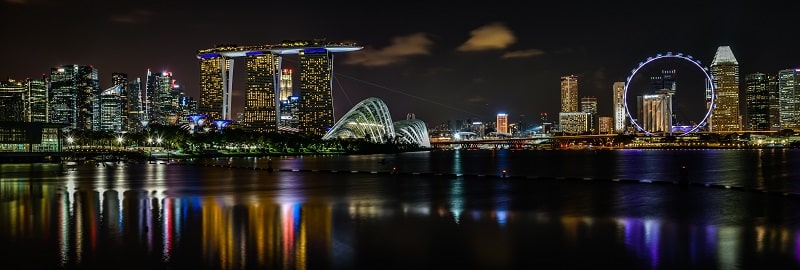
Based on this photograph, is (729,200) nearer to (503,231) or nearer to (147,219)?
(503,231)

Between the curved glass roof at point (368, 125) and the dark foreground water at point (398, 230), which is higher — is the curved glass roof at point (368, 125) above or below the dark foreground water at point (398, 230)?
above

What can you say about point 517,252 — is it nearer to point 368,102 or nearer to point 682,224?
point 682,224

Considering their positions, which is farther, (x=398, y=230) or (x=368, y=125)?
(x=368, y=125)

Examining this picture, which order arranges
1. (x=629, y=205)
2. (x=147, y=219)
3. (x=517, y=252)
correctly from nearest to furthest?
(x=517, y=252) < (x=147, y=219) < (x=629, y=205)

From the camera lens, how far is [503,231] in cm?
2166

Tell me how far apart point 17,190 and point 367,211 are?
2347 centimetres

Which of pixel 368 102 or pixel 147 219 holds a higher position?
pixel 368 102

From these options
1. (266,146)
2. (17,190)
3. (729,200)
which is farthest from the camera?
(266,146)

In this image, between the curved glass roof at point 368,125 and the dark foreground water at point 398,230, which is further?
the curved glass roof at point 368,125

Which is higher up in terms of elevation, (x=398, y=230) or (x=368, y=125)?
(x=368, y=125)

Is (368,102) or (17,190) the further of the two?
(368,102)

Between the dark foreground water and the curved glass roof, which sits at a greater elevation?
the curved glass roof

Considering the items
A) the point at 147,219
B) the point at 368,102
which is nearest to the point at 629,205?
the point at 147,219

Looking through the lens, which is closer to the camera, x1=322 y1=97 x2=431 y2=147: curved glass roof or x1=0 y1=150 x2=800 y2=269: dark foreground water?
x1=0 y1=150 x2=800 y2=269: dark foreground water
